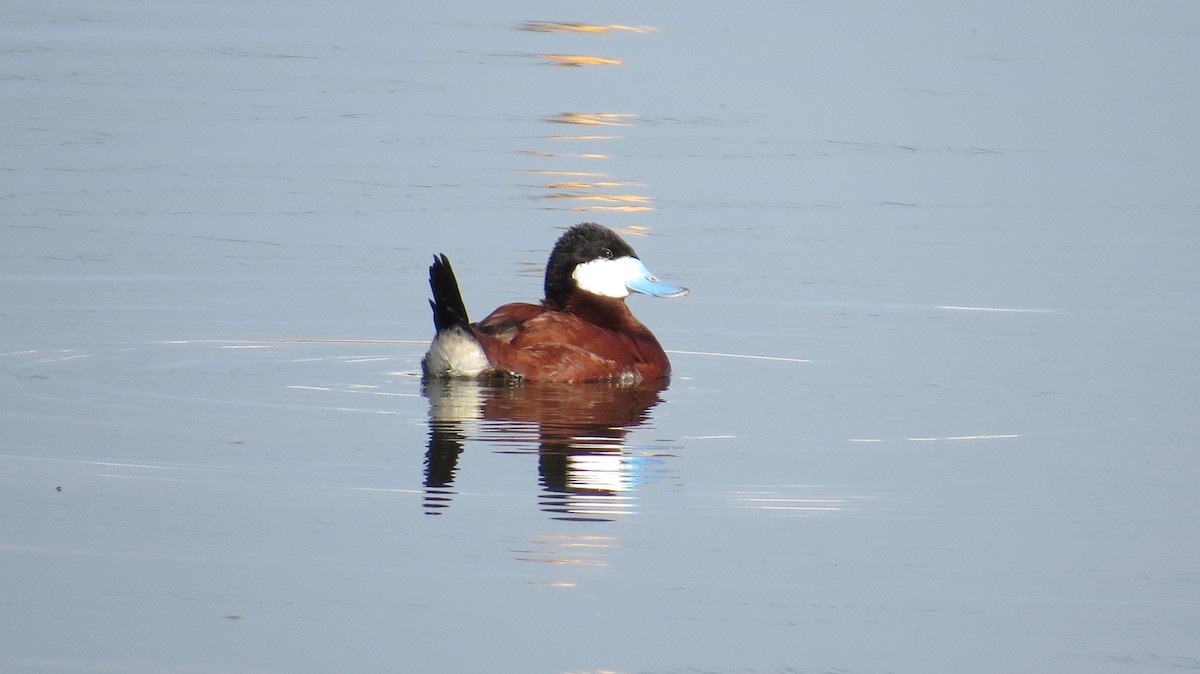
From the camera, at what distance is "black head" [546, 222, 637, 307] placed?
885 centimetres

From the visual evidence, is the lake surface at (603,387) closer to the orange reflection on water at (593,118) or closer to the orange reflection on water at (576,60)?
the orange reflection on water at (593,118)

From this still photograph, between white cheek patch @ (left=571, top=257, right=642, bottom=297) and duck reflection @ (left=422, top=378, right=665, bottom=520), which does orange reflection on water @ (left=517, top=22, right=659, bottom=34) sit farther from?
duck reflection @ (left=422, top=378, right=665, bottom=520)

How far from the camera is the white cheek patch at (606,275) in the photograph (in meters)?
8.88

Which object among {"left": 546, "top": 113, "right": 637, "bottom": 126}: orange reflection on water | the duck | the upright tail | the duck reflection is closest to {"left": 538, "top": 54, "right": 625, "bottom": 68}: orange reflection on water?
{"left": 546, "top": 113, "right": 637, "bottom": 126}: orange reflection on water

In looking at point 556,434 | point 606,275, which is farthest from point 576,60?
point 556,434

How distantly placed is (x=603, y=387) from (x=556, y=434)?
1276 mm

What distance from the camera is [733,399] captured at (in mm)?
8031

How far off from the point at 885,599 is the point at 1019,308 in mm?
5340

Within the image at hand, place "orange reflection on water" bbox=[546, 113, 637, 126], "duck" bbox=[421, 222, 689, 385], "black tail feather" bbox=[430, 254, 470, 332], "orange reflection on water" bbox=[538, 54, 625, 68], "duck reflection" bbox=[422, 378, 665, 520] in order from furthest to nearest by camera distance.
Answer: "orange reflection on water" bbox=[538, 54, 625, 68], "orange reflection on water" bbox=[546, 113, 637, 126], "duck" bbox=[421, 222, 689, 385], "black tail feather" bbox=[430, 254, 470, 332], "duck reflection" bbox=[422, 378, 665, 520]

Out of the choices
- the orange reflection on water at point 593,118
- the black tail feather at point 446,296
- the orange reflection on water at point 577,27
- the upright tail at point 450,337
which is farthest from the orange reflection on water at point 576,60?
the black tail feather at point 446,296

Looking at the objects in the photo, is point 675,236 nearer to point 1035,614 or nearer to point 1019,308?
point 1019,308

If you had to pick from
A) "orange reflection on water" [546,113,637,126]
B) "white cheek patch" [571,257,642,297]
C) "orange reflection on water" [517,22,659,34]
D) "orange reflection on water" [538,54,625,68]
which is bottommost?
"white cheek patch" [571,257,642,297]

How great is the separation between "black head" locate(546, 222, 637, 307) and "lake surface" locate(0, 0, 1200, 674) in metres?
0.69

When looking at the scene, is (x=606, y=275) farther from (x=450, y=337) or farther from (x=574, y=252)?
(x=450, y=337)
